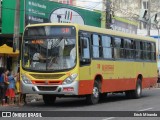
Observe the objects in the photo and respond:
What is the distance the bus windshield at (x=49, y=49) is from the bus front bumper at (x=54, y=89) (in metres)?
0.67

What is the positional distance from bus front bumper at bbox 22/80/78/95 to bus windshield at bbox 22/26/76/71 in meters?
0.67

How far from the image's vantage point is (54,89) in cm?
1867

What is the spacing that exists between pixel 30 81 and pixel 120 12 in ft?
137

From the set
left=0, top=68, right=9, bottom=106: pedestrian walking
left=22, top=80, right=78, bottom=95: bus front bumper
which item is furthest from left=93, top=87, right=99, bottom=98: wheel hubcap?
left=0, top=68, right=9, bottom=106: pedestrian walking

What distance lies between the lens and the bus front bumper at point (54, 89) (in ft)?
60.9

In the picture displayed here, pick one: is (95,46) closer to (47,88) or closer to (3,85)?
(47,88)

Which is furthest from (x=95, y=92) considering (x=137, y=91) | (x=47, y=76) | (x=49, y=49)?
(x=137, y=91)

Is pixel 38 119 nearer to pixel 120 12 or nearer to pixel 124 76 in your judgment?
pixel 124 76

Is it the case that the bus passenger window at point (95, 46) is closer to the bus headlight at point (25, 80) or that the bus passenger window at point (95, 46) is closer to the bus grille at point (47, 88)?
the bus grille at point (47, 88)

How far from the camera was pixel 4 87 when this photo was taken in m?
20.1

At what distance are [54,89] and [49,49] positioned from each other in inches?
63.3

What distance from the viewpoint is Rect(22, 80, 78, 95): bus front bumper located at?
18.6 m

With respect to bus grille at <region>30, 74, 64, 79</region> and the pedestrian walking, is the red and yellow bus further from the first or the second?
the pedestrian walking

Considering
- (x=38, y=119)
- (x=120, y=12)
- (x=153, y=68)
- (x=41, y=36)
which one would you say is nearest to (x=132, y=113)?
(x=38, y=119)
